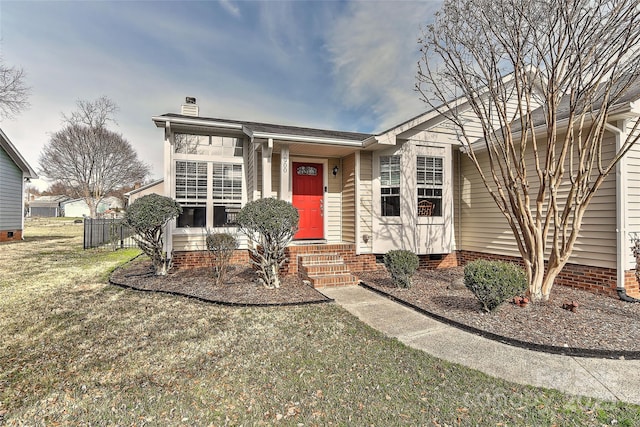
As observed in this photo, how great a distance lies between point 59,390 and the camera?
257 cm

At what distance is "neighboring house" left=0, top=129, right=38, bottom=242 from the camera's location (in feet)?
45.5

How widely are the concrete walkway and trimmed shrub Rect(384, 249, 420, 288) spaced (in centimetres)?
144

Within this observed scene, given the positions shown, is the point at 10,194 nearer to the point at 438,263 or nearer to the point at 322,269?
the point at 322,269

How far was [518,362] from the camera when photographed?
3.10 meters

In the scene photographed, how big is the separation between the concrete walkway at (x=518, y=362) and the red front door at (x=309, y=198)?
4084 millimetres

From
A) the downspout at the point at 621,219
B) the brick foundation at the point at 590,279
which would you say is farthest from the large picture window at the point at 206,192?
the downspout at the point at 621,219

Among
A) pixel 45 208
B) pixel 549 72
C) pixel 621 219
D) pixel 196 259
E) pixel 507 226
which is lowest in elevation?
pixel 196 259

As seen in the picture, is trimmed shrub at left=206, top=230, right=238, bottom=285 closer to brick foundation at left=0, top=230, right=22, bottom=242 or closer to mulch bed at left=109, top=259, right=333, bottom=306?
mulch bed at left=109, top=259, right=333, bottom=306

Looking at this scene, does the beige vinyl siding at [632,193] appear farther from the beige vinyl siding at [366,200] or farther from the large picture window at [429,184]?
the beige vinyl siding at [366,200]

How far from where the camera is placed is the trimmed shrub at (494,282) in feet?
13.9

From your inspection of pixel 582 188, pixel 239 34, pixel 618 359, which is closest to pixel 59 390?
pixel 618 359

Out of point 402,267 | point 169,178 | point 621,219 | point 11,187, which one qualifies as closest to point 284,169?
point 169,178

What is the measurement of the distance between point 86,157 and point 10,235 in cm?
1392

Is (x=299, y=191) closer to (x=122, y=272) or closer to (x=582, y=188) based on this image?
(x=122, y=272)
